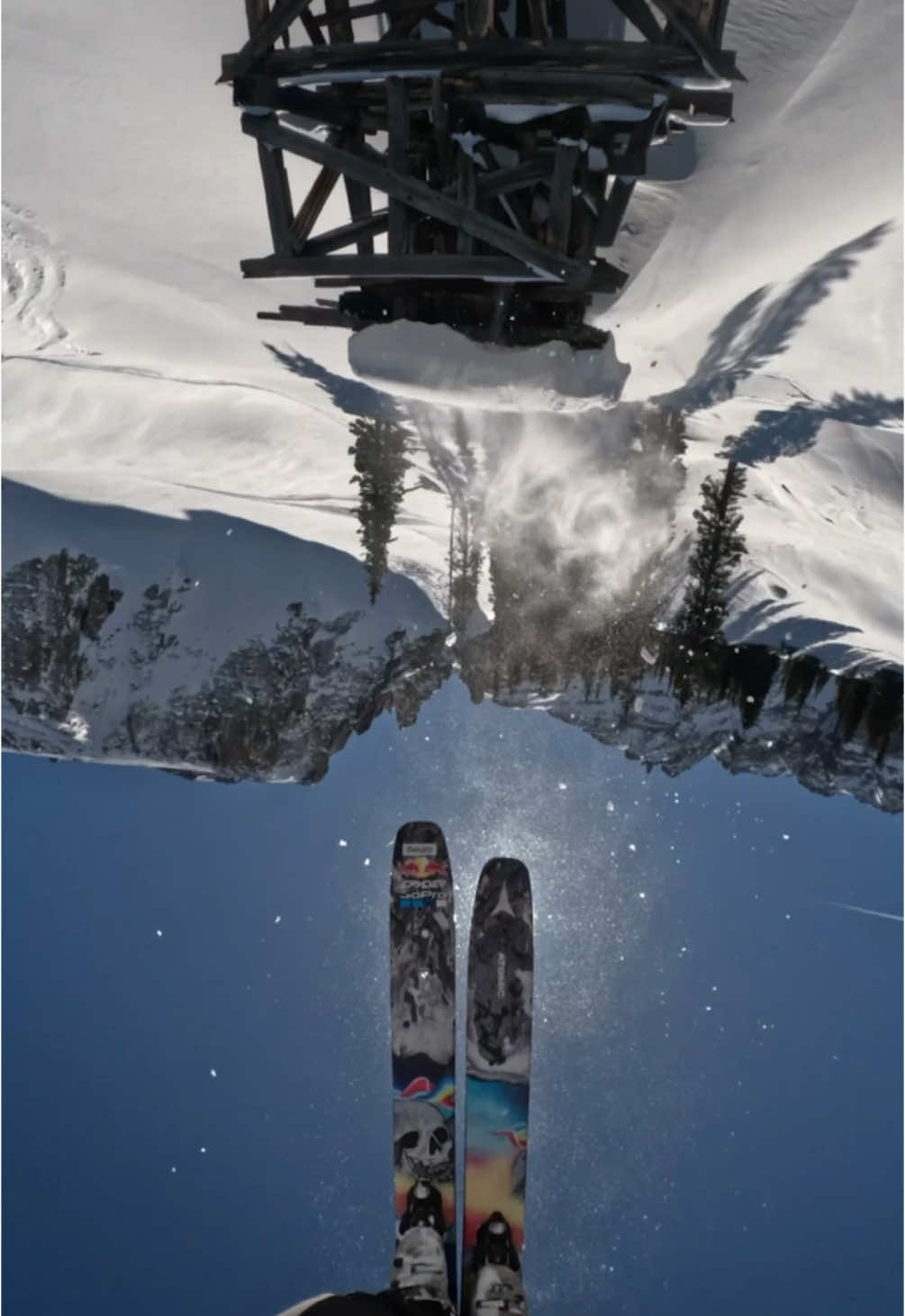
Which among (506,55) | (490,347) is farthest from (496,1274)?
(506,55)

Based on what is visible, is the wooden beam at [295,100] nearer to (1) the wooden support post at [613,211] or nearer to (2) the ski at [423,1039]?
(1) the wooden support post at [613,211]

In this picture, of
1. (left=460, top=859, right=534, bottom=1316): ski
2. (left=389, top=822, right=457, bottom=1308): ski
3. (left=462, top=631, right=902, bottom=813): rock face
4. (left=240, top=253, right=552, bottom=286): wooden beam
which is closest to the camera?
(left=240, top=253, right=552, bottom=286): wooden beam

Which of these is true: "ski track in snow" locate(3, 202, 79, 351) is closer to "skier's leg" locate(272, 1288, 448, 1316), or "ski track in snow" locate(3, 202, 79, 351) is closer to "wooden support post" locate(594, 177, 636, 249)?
"wooden support post" locate(594, 177, 636, 249)

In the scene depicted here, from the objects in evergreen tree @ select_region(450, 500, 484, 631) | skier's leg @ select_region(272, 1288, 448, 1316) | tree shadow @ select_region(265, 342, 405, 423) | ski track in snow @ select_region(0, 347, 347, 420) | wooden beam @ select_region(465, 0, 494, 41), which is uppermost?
wooden beam @ select_region(465, 0, 494, 41)

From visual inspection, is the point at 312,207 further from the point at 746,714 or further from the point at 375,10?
the point at 746,714

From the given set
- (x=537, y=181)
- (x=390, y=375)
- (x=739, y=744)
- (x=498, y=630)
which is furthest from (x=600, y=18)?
(x=739, y=744)

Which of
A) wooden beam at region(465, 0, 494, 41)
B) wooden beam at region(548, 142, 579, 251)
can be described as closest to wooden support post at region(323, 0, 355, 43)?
wooden beam at region(465, 0, 494, 41)
